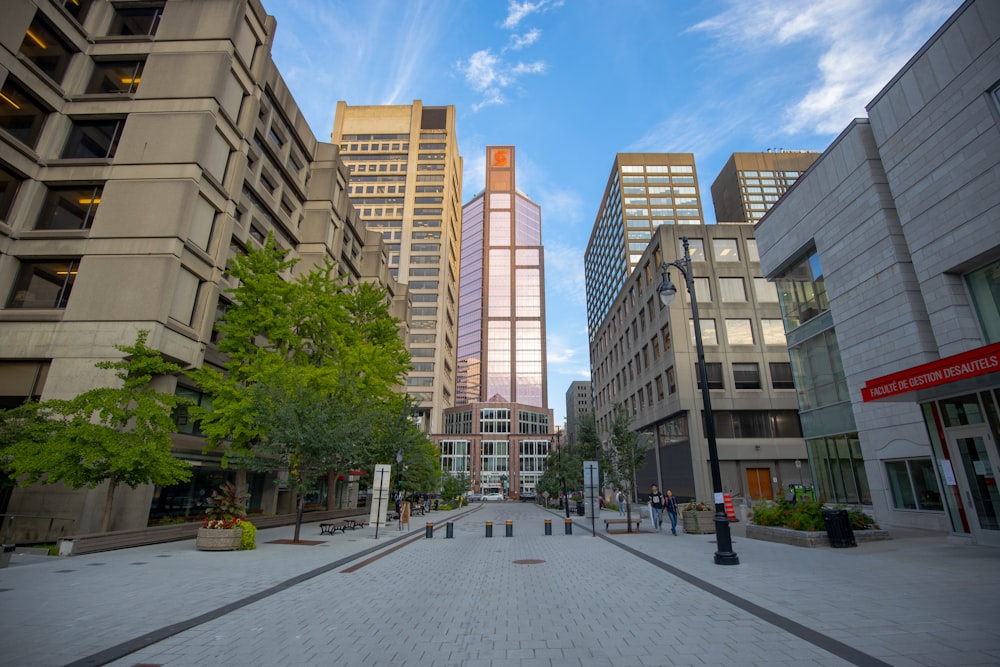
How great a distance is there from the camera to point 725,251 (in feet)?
144

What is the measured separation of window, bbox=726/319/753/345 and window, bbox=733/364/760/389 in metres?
2.19

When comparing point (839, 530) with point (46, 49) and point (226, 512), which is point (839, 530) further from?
point (46, 49)

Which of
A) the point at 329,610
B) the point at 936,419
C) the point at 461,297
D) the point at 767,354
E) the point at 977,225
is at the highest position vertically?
Answer: the point at 461,297

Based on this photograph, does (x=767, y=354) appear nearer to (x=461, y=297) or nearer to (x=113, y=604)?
(x=113, y=604)

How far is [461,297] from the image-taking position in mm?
162500

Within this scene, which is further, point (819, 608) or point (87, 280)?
point (87, 280)

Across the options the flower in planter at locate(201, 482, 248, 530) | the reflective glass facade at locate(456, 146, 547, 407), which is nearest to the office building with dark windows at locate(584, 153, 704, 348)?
the reflective glass facade at locate(456, 146, 547, 407)

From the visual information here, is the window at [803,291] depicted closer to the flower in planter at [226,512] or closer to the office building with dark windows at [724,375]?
the office building with dark windows at [724,375]

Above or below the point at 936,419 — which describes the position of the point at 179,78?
above

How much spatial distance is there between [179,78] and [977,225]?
34204 millimetres

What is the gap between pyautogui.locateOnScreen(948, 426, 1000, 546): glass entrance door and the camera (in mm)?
12375

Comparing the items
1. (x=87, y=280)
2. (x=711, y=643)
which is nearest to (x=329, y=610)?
(x=711, y=643)

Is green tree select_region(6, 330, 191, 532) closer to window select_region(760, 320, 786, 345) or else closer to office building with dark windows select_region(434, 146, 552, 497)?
window select_region(760, 320, 786, 345)

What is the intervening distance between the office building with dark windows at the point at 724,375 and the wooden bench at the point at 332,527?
89.4 ft
